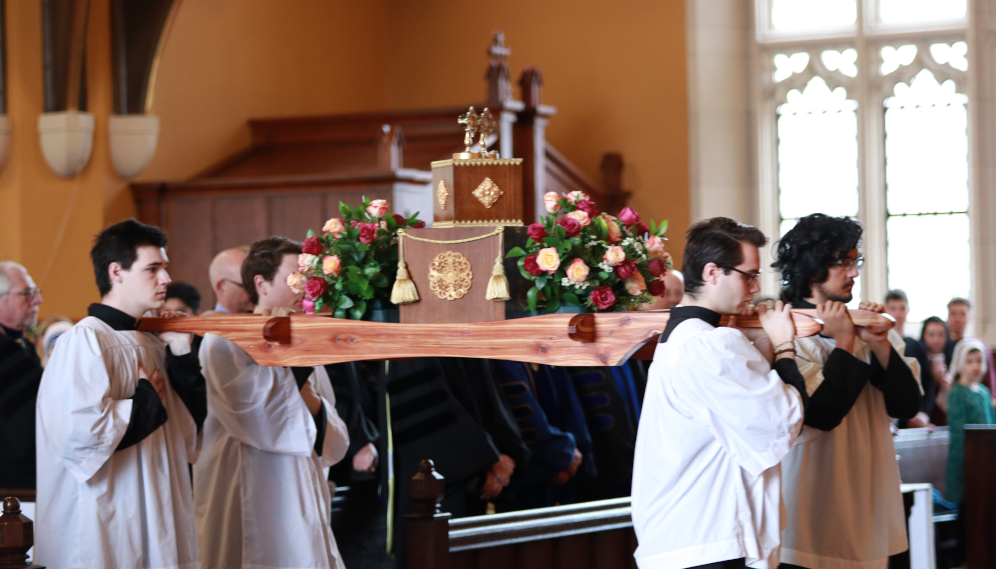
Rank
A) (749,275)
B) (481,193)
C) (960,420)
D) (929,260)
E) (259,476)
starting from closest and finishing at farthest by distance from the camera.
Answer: (749,275) → (481,193) → (259,476) → (960,420) → (929,260)

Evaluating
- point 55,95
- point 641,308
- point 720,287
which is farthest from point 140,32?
point 720,287

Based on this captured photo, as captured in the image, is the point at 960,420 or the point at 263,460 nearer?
the point at 263,460

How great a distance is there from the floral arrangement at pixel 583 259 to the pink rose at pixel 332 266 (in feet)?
1.86

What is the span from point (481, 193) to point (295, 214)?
4583 millimetres

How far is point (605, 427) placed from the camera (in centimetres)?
573

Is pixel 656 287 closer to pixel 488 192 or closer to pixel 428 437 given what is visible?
pixel 488 192

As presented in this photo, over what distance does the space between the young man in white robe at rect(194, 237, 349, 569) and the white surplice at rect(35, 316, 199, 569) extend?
43 centimetres

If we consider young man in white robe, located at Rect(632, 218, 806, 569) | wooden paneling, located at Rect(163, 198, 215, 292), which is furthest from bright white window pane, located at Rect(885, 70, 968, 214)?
young man in white robe, located at Rect(632, 218, 806, 569)

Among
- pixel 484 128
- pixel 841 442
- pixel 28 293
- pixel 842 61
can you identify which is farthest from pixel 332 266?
pixel 842 61

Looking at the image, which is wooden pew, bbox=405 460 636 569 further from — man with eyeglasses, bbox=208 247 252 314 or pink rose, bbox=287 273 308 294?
man with eyeglasses, bbox=208 247 252 314

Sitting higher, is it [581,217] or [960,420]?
[581,217]

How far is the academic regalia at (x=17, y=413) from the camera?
14.0 ft

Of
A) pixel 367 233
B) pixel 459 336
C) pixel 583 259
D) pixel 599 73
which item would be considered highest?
pixel 599 73

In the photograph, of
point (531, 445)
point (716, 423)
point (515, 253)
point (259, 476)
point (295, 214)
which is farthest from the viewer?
point (295, 214)
